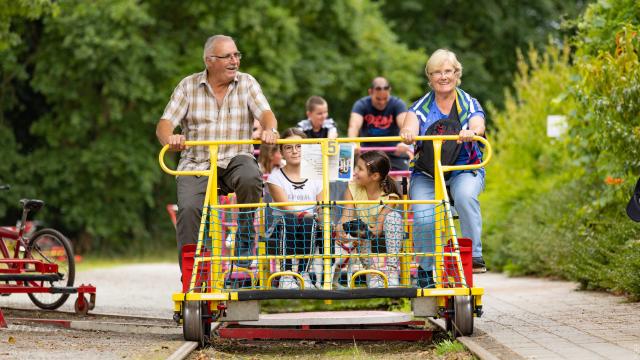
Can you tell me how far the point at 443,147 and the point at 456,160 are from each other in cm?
15

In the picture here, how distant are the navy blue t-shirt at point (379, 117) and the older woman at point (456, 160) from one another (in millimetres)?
4401

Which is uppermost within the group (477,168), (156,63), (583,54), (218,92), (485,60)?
(485,60)

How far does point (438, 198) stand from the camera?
916 cm

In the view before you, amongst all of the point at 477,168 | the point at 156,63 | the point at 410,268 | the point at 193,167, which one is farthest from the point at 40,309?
the point at 156,63

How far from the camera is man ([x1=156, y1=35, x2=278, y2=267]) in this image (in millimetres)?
9500

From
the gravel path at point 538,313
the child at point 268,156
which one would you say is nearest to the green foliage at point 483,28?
the gravel path at point 538,313

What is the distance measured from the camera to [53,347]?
28.9 ft

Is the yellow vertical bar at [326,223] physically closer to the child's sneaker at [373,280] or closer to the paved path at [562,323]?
the child's sneaker at [373,280]

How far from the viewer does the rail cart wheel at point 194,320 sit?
8.67 meters

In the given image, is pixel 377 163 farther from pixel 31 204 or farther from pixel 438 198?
pixel 31 204

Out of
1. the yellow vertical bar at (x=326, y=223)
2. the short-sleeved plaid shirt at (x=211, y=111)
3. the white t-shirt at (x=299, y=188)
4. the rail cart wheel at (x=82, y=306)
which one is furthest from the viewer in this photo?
the rail cart wheel at (x=82, y=306)

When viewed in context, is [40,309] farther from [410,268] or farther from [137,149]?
[137,149]

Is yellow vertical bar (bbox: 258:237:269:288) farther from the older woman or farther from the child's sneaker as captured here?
the older woman

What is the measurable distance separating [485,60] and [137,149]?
55.5 feet
